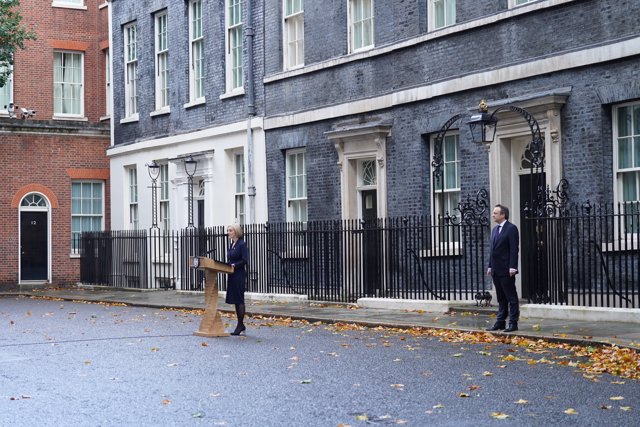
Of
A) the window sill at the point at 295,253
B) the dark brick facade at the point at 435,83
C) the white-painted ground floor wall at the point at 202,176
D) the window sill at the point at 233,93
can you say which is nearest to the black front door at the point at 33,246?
the white-painted ground floor wall at the point at 202,176

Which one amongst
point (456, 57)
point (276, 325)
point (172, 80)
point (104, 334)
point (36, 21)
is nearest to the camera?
point (104, 334)

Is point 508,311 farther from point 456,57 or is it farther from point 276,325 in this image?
point 456,57

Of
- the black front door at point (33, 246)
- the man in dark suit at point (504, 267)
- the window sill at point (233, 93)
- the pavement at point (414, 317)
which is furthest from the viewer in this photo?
the black front door at point (33, 246)

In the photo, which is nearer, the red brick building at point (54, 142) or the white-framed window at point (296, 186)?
the white-framed window at point (296, 186)

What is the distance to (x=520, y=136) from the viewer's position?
1992 centimetres

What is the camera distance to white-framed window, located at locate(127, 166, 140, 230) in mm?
34719

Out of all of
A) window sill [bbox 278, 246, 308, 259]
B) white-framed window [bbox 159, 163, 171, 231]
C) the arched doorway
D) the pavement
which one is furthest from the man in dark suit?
the arched doorway

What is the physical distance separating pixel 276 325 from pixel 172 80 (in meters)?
14.6

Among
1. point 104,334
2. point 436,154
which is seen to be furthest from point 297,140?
point 104,334

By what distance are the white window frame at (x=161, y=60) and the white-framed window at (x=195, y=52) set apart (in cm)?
157

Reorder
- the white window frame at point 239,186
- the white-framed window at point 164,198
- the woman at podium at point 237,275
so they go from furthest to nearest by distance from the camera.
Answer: the white-framed window at point 164,198 < the white window frame at point 239,186 < the woman at podium at point 237,275

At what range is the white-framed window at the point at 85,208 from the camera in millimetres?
36625

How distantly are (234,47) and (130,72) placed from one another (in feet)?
21.7

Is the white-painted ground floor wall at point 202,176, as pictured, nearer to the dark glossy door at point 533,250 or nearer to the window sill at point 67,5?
the window sill at point 67,5
